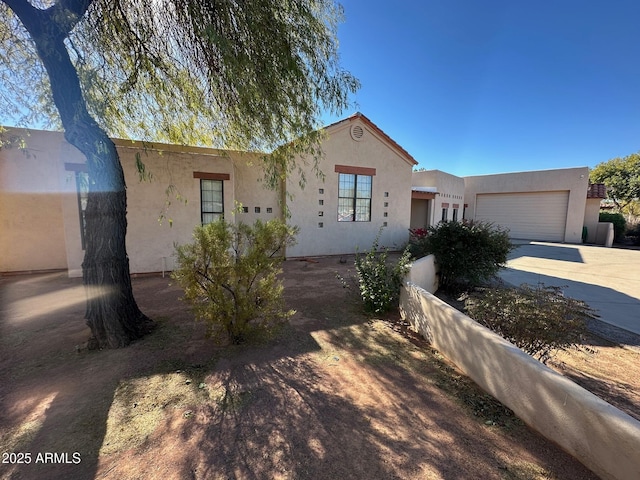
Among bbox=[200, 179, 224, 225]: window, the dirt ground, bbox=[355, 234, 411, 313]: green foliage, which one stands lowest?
the dirt ground

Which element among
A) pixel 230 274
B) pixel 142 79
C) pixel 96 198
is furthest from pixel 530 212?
pixel 96 198

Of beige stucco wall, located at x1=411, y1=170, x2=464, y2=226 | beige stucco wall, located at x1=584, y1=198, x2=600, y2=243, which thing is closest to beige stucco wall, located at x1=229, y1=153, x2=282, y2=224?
beige stucco wall, located at x1=411, y1=170, x2=464, y2=226

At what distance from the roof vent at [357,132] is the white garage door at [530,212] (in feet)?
42.5

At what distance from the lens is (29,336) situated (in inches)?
175

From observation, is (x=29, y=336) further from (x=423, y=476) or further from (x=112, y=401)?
(x=423, y=476)

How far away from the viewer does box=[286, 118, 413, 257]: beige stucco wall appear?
11172 mm

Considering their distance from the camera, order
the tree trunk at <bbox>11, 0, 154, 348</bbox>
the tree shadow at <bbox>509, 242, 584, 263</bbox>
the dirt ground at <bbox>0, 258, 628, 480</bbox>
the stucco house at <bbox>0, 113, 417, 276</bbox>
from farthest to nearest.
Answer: the tree shadow at <bbox>509, 242, 584, 263</bbox>
the stucco house at <bbox>0, 113, 417, 276</bbox>
the tree trunk at <bbox>11, 0, 154, 348</bbox>
the dirt ground at <bbox>0, 258, 628, 480</bbox>

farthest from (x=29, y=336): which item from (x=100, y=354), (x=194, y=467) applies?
(x=194, y=467)

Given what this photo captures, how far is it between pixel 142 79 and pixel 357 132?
8773mm

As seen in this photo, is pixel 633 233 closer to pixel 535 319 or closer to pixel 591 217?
pixel 591 217

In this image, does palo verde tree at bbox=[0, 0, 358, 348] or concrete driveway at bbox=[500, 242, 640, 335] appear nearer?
palo verde tree at bbox=[0, 0, 358, 348]

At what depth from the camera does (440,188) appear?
56.6 feet

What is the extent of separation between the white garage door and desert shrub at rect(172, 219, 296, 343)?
19.7 meters

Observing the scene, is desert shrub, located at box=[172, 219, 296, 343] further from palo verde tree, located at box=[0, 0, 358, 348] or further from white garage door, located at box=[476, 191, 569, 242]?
white garage door, located at box=[476, 191, 569, 242]
